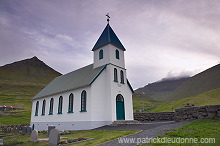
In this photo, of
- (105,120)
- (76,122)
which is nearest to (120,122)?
(105,120)

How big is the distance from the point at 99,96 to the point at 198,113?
36.3 feet

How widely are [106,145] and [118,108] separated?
1348 cm

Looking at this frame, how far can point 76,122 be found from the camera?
800 inches

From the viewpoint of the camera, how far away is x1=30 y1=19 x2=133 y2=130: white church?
64.3 feet

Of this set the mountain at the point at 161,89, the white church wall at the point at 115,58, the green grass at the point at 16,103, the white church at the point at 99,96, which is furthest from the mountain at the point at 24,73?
the white church wall at the point at 115,58

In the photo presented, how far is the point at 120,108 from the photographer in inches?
856

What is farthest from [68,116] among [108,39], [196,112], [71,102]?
[196,112]

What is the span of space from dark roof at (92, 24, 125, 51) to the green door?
294 inches

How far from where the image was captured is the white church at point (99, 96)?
19.6m

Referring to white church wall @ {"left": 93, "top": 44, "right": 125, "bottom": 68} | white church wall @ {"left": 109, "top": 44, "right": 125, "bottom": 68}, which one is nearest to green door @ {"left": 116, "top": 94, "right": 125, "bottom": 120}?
white church wall @ {"left": 109, "top": 44, "right": 125, "bottom": 68}

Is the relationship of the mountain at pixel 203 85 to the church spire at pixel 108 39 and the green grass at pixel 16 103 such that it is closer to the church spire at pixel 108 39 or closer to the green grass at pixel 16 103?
the church spire at pixel 108 39

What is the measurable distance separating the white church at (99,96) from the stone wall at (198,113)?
8.06 m

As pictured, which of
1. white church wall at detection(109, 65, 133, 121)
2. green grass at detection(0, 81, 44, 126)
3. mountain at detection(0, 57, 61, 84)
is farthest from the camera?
mountain at detection(0, 57, 61, 84)

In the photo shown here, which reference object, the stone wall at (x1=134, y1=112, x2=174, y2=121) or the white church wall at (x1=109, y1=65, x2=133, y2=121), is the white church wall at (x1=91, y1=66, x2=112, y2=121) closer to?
the white church wall at (x1=109, y1=65, x2=133, y2=121)
